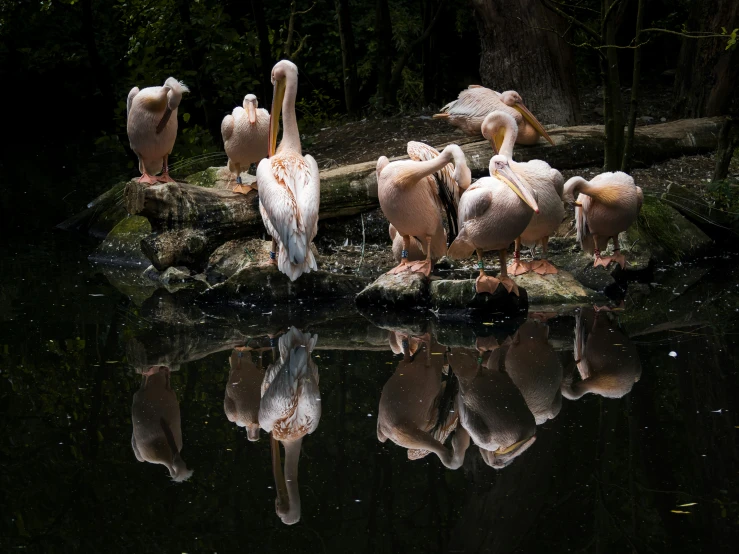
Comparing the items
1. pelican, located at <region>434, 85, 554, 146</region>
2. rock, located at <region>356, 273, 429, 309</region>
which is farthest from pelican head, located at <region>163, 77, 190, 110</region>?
rock, located at <region>356, 273, 429, 309</region>

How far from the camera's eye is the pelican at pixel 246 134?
25.2ft

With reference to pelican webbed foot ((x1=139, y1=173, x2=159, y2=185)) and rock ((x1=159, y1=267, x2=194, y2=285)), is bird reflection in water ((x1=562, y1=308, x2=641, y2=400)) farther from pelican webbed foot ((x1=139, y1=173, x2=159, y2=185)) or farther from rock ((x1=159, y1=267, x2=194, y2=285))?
pelican webbed foot ((x1=139, y1=173, x2=159, y2=185))

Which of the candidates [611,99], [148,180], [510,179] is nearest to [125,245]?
[148,180]

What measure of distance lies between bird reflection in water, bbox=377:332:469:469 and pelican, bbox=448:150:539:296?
96 cm

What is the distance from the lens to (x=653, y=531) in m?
3.08

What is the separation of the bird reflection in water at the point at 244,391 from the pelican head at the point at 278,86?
2.51 metres

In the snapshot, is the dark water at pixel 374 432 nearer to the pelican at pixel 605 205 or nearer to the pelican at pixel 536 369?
the pelican at pixel 536 369

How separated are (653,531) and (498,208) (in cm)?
301

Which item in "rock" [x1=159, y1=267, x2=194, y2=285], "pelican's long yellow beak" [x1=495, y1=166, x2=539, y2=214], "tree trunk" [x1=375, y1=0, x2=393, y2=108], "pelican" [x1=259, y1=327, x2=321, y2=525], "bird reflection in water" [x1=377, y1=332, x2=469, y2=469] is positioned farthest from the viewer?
"tree trunk" [x1=375, y1=0, x2=393, y2=108]

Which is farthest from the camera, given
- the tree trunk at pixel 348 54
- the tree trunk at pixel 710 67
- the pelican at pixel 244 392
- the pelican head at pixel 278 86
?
the tree trunk at pixel 348 54

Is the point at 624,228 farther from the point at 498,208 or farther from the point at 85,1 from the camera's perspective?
the point at 85,1

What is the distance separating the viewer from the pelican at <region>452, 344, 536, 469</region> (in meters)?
3.83

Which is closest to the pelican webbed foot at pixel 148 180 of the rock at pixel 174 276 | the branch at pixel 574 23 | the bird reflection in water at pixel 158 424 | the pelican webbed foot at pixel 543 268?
the rock at pixel 174 276

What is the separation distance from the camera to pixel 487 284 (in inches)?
233
